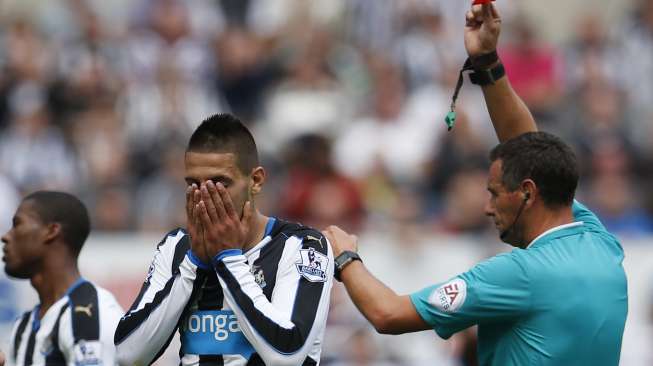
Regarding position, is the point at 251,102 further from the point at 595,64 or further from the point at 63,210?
the point at 63,210

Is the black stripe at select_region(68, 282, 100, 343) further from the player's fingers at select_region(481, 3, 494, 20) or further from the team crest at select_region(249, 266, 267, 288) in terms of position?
the player's fingers at select_region(481, 3, 494, 20)

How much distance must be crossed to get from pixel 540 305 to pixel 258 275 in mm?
1365

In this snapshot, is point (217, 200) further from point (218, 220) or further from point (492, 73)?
point (492, 73)

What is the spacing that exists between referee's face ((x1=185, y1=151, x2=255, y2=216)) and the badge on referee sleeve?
3.42ft

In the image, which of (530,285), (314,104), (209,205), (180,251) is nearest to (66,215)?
(180,251)

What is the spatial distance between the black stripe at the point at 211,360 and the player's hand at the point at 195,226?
0.45 metres

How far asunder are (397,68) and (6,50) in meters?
4.97

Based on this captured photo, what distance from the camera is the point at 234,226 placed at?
5445 millimetres

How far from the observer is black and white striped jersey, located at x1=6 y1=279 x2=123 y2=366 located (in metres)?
6.52

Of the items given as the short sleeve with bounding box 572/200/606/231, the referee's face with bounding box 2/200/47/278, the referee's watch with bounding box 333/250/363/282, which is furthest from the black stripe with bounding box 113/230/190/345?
the short sleeve with bounding box 572/200/606/231

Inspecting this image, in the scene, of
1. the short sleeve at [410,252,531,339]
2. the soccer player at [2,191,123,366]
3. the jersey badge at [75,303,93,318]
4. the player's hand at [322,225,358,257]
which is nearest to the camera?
the short sleeve at [410,252,531,339]

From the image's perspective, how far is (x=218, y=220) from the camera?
5.41 m

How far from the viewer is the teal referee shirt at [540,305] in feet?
18.7

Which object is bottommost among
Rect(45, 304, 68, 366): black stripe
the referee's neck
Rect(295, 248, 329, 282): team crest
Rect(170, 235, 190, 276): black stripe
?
Rect(45, 304, 68, 366): black stripe
